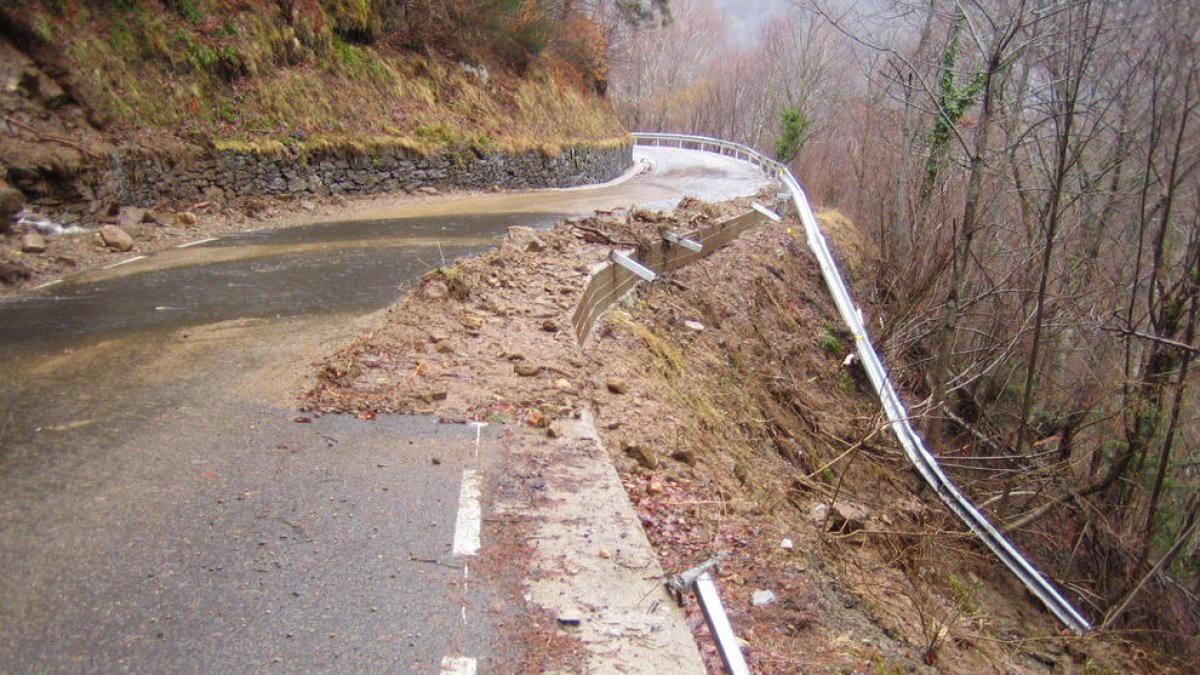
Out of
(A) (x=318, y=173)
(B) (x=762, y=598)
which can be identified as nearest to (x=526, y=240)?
(B) (x=762, y=598)

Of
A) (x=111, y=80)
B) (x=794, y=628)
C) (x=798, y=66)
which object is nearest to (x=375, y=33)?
(x=111, y=80)

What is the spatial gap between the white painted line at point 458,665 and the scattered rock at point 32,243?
9.36m

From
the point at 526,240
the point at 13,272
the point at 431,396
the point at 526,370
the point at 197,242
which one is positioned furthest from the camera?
the point at 197,242

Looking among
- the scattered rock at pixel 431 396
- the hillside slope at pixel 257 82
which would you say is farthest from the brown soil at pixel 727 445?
the hillside slope at pixel 257 82

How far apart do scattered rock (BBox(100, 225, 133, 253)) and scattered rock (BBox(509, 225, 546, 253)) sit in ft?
16.5

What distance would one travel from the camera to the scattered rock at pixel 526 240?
1005cm

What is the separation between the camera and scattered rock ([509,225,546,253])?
10.1 meters

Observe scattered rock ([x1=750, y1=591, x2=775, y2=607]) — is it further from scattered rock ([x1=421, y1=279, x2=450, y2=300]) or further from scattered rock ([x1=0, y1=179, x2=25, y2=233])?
scattered rock ([x1=0, y1=179, x2=25, y2=233])

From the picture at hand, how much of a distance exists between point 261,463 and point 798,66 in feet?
185

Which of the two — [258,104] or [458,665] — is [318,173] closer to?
[258,104]

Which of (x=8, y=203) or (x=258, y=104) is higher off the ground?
(x=258, y=104)

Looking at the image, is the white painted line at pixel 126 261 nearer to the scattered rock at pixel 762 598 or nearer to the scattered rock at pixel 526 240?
the scattered rock at pixel 526 240

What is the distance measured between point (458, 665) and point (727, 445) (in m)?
4.51

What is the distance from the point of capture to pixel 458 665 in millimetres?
3176
